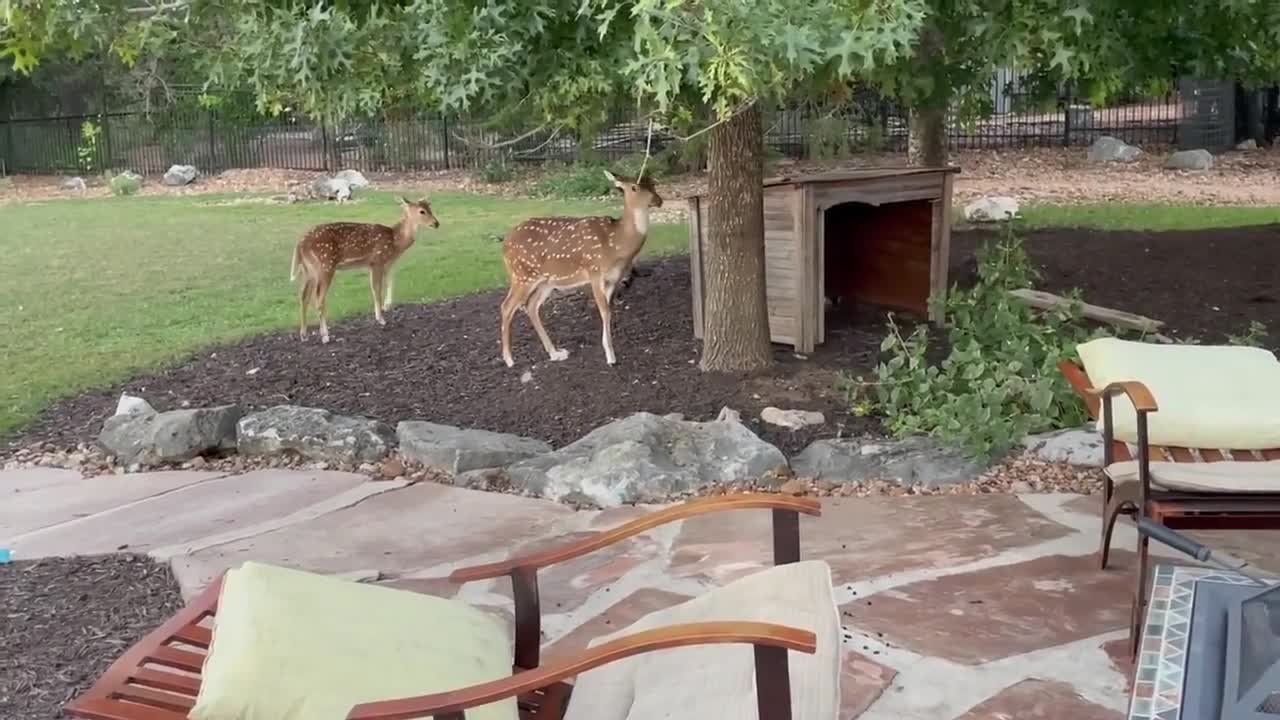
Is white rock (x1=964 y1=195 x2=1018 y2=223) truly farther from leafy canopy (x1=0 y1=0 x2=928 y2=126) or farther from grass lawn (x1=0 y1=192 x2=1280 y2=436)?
leafy canopy (x1=0 y1=0 x2=928 y2=126)

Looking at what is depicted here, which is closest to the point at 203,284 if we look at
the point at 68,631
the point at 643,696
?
the point at 68,631

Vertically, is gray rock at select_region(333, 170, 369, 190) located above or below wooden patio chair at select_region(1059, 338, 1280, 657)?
above

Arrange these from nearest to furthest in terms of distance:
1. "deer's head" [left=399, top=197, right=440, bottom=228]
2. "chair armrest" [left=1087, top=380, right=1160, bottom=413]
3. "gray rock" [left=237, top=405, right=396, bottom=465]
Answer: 1. "chair armrest" [left=1087, top=380, right=1160, bottom=413]
2. "gray rock" [left=237, top=405, right=396, bottom=465]
3. "deer's head" [left=399, top=197, right=440, bottom=228]

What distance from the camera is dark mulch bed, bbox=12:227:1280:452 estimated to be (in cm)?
676

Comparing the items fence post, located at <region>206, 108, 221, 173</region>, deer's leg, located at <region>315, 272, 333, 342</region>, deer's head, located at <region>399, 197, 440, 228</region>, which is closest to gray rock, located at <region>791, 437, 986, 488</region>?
deer's leg, located at <region>315, 272, 333, 342</region>

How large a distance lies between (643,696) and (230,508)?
3.18m

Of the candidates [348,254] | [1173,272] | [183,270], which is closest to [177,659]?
[348,254]

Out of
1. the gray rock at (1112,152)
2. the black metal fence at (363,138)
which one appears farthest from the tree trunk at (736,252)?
the gray rock at (1112,152)

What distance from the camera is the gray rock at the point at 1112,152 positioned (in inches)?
825

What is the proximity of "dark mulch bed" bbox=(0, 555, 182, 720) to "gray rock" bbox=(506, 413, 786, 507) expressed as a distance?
63.8 inches

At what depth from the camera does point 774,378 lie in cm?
700

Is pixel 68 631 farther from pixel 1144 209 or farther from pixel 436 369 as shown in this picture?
pixel 1144 209

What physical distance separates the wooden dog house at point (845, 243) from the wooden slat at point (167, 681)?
17.0 feet

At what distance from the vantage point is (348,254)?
9.27m
